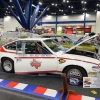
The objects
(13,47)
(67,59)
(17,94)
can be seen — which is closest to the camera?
(17,94)

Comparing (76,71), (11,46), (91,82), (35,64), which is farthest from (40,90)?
(11,46)

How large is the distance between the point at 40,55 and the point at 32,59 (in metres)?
0.29

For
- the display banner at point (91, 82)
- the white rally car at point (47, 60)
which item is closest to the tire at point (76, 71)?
the white rally car at point (47, 60)

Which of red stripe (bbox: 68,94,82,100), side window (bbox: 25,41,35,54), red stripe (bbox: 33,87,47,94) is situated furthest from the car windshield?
red stripe (bbox: 68,94,82,100)

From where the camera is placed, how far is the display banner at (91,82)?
12.5 feet

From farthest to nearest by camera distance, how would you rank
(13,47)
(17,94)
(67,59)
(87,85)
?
(13,47) < (67,59) < (87,85) < (17,94)

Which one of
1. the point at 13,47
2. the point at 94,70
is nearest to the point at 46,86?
the point at 94,70

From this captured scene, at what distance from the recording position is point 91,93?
3.62 m

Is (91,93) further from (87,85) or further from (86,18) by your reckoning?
(86,18)

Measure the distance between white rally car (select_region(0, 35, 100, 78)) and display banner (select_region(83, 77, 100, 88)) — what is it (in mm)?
181

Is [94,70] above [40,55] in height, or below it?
below

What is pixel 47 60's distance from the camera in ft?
14.2

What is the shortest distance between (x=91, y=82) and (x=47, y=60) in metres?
1.43

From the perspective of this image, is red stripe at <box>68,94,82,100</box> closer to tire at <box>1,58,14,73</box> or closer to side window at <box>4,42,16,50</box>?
tire at <box>1,58,14,73</box>
